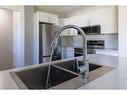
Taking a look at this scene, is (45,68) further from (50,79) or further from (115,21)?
(115,21)

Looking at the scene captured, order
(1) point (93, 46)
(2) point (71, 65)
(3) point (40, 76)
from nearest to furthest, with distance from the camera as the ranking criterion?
(3) point (40, 76), (2) point (71, 65), (1) point (93, 46)

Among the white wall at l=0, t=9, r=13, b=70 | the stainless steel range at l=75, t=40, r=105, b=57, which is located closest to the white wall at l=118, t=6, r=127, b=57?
the stainless steel range at l=75, t=40, r=105, b=57

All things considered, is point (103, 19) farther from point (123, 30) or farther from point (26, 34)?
point (26, 34)

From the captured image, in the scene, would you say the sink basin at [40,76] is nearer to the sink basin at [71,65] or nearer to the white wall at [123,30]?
the sink basin at [71,65]

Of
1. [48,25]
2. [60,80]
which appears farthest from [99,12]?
[60,80]

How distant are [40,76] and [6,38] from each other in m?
2.53

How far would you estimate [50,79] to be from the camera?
1.39m

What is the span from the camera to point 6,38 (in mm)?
3473

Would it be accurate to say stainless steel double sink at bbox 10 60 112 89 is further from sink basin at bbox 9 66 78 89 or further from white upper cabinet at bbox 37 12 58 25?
white upper cabinet at bbox 37 12 58 25

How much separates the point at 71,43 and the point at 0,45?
3.03 meters

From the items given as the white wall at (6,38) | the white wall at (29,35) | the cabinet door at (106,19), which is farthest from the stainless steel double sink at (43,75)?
the cabinet door at (106,19)

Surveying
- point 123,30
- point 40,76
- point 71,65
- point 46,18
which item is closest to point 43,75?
point 40,76

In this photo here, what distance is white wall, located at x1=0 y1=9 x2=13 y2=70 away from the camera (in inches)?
134
